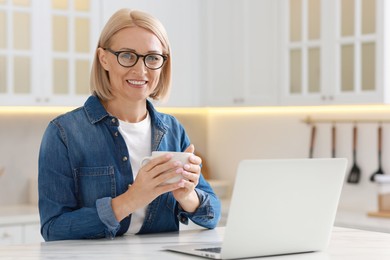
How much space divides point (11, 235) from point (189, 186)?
224 cm

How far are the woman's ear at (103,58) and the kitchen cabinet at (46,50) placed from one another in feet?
6.93

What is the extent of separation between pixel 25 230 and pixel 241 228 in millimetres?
2486

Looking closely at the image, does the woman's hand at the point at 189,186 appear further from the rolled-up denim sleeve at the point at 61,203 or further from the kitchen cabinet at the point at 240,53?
the kitchen cabinet at the point at 240,53

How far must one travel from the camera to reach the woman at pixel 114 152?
2121mm

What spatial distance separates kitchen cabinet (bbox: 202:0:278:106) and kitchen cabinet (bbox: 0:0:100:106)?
882mm

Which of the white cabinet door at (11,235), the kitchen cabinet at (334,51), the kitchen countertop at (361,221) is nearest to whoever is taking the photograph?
the kitchen countertop at (361,221)

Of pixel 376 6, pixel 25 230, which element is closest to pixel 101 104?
pixel 25 230

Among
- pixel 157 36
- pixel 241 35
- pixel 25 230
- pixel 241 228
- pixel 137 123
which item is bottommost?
pixel 25 230

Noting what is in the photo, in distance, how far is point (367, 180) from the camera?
446cm

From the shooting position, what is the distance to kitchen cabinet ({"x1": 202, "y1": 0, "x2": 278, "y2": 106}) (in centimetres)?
474

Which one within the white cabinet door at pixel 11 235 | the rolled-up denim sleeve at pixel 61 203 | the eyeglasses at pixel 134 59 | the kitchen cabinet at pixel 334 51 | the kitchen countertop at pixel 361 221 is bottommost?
the white cabinet door at pixel 11 235

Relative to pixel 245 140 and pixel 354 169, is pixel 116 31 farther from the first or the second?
pixel 245 140

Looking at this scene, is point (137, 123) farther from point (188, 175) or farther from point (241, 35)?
point (241, 35)

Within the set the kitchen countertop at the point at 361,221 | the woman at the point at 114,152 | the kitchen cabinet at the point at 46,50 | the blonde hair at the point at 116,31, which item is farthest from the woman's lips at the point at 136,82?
the kitchen cabinet at the point at 46,50
